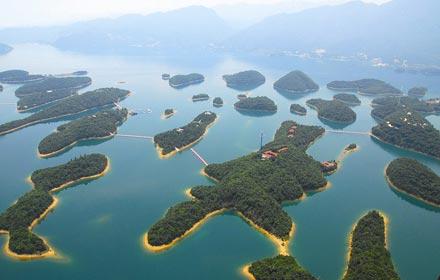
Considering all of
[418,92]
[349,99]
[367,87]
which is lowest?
[418,92]

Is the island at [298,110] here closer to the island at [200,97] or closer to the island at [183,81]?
the island at [200,97]

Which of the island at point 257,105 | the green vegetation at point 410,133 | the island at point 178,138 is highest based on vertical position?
the island at point 178,138

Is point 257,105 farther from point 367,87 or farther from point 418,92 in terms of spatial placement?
point 418,92

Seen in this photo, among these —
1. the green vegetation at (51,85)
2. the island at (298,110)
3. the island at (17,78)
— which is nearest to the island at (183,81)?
the green vegetation at (51,85)

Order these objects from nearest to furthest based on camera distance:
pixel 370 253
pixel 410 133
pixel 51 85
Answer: pixel 370 253, pixel 410 133, pixel 51 85

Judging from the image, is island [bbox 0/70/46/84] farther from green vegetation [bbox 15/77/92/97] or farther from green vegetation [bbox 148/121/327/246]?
green vegetation [bbox 148/121/327/246]

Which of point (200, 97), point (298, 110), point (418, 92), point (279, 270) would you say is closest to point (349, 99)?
point (298, 110)

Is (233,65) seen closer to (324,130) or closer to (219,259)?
(324,130)
